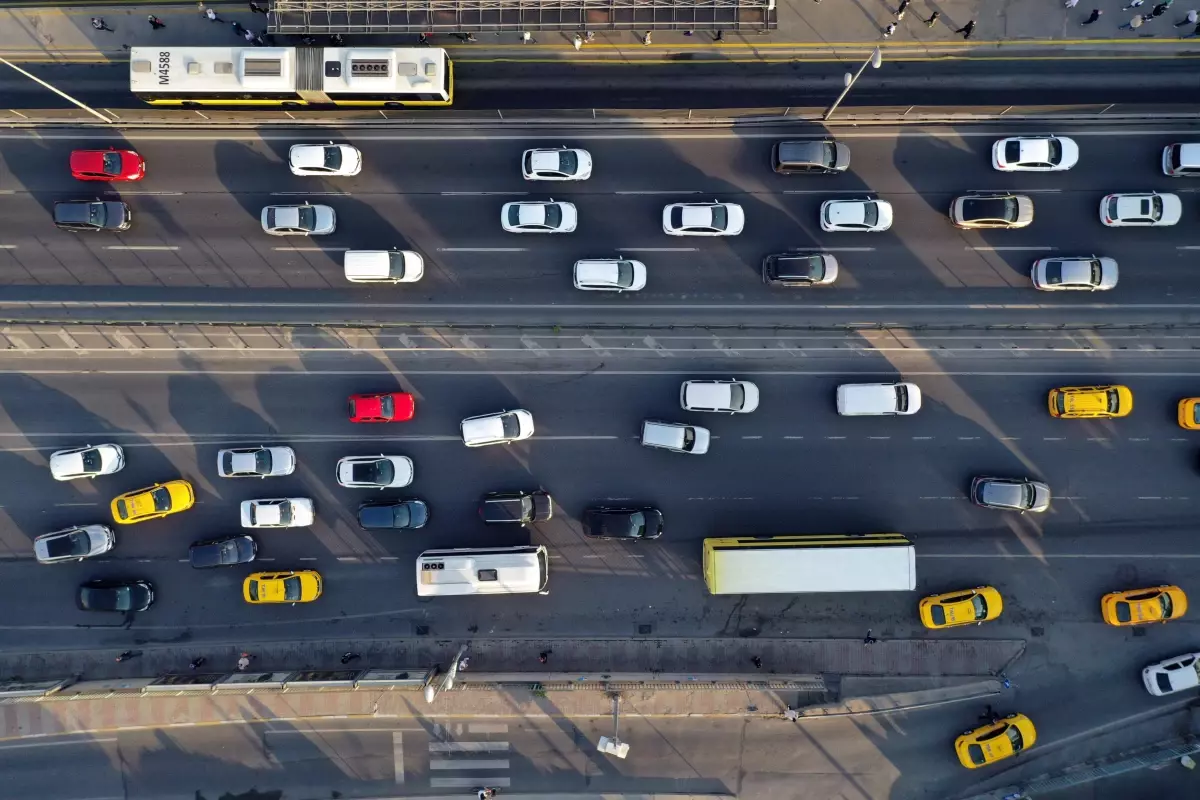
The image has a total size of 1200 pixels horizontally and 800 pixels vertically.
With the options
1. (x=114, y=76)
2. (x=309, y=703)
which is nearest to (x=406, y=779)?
(x=309, y=703)

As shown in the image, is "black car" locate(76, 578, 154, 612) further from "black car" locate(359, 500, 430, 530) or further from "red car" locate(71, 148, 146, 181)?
"red car" locate(71, 148, 146, 181)

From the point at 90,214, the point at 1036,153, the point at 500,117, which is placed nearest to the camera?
the point at 1036,153

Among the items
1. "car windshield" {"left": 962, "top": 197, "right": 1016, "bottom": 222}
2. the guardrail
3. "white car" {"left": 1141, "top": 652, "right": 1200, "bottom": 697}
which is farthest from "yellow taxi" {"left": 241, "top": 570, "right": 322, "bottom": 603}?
"white car" {"left": 1141, "top": 652, "right": 1200, "bottom": 697}

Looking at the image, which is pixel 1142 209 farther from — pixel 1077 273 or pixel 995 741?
pixel 995 741

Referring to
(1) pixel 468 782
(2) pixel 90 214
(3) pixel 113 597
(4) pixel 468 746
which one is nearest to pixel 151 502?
(3) pixel 113 597

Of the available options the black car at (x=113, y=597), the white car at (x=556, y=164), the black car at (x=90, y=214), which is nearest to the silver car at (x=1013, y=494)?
the white car at (x=556, y=164)

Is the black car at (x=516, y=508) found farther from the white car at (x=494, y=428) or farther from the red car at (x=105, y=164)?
the red car at (x=105, y=164)
